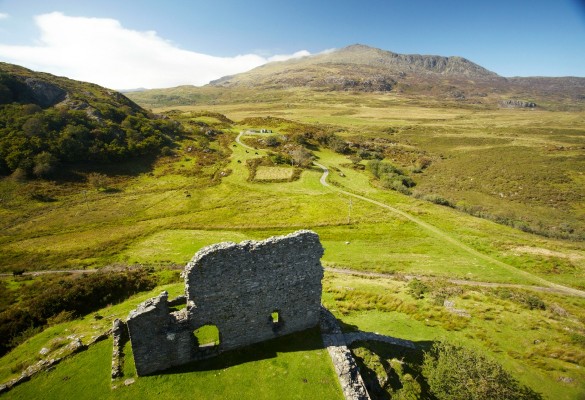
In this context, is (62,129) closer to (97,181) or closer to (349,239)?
(97,181)

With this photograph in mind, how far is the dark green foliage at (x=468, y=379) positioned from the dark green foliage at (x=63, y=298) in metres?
25.0

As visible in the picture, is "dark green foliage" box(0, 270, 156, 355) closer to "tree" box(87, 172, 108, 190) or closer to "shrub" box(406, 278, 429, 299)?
"shrub" box(406, 278, 429, 299)

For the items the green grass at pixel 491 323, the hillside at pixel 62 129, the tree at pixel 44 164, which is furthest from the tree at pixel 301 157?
the green grass at pixel 491 323

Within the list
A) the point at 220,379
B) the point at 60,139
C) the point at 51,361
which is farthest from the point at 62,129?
the point at 220,379

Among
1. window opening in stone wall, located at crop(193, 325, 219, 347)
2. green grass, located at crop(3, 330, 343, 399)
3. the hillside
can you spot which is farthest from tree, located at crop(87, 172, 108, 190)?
window opening in stone wall, located at crop(193, 325, 219, 347)

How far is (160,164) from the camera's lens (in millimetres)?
76812

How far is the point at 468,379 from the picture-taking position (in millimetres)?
16281

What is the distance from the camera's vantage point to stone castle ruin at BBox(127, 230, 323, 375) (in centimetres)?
1545

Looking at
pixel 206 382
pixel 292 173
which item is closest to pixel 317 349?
pixel 206 382

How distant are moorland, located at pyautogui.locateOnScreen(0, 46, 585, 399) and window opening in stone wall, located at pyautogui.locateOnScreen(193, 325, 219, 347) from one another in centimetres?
169

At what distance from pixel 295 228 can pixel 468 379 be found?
3391cm

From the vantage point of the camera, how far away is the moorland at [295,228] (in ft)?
60.3

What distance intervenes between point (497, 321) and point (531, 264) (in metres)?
17.6

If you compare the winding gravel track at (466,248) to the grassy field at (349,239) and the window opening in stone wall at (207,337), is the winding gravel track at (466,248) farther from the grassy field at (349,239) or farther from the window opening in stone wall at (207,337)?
the window opening in stone wall at (207,337)
